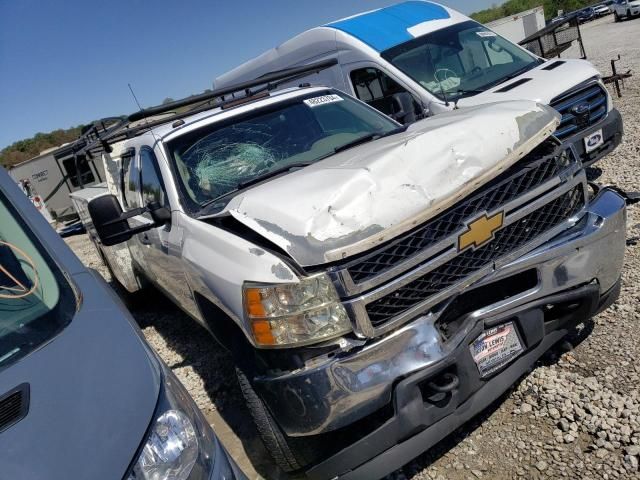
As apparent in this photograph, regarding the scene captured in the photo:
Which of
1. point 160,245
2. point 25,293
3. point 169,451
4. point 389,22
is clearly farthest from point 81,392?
point 389,22

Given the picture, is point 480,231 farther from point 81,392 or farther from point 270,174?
Result: point 81,392

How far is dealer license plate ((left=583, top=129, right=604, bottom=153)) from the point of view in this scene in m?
5.53

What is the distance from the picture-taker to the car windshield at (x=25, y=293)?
207 cm

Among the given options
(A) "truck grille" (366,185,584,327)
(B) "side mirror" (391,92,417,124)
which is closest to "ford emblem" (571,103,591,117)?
(B) "side mirror" (391,92,417,124)

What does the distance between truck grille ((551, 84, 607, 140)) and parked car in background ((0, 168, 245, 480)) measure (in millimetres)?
4893

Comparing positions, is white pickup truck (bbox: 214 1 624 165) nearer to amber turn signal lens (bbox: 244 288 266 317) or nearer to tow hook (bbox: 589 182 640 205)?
tow hook (bbox: 589 182 640 205)

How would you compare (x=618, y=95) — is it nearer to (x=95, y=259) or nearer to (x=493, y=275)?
(x=493, y=275)

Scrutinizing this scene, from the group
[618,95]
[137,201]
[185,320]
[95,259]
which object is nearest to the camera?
[137,201]

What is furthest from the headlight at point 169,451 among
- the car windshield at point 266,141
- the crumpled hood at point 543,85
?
the crumpled hood at point 543,85

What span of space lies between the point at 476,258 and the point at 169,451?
159 cm

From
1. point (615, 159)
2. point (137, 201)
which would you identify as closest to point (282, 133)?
point (137, 201)

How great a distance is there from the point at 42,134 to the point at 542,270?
64.5 m

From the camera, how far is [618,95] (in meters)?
9.93

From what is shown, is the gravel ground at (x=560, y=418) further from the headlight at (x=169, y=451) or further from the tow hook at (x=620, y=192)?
the headlight at (x=169, y=451)
